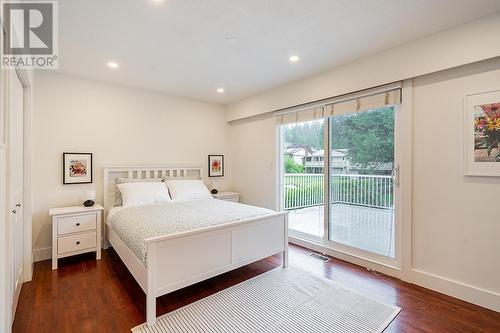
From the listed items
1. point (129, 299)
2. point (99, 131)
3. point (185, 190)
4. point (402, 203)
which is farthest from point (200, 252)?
point (99, 131)

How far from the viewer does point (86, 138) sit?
3.49m

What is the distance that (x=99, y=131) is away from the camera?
11.8 ft

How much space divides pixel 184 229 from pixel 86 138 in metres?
2.42

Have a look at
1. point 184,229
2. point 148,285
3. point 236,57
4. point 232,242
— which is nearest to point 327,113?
point 236,57

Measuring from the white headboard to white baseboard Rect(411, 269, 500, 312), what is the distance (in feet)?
11.9

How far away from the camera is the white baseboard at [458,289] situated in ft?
6.84

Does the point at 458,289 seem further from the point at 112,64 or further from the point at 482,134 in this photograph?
the point at 112,64

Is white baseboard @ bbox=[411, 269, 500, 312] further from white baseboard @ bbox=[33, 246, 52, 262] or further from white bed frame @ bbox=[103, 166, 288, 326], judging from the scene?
white baseboard @ bbox=[33, 246, 52, 262]

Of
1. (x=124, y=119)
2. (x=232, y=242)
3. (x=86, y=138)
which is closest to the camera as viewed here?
(x=232, y=242)

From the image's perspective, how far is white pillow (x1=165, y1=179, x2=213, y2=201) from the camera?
380cm

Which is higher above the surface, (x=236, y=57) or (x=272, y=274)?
(x=236, y=57)

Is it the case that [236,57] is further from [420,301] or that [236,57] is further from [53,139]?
[420,301]

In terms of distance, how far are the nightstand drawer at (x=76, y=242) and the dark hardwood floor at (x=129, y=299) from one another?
0.21 meters

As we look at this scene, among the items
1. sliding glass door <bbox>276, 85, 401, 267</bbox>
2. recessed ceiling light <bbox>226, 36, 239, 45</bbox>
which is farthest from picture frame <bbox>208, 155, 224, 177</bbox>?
recessed ceiling light <bbox>226, 36, 239, 45</bbox>
